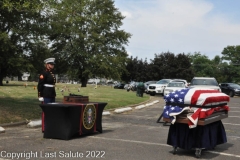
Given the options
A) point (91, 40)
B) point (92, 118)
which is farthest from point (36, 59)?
point (92, 118)

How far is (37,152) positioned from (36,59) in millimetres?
42389

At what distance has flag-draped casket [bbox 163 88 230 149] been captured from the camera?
6785 mm

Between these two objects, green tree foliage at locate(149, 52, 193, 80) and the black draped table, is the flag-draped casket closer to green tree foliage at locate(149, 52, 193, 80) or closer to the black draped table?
the black draped table

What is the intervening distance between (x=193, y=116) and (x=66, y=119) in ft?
10.4

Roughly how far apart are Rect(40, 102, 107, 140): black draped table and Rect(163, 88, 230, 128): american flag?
2445 mm

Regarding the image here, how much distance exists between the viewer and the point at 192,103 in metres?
6.82

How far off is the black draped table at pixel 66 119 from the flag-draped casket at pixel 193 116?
8.01 feet

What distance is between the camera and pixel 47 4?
1282 centimetres

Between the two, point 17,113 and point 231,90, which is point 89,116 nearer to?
point 17,113

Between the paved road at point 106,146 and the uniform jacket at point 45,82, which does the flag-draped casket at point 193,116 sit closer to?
the paved road at point 106,146

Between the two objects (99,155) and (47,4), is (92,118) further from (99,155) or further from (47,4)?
(47,4)

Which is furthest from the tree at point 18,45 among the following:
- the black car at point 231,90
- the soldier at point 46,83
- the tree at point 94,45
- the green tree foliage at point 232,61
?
the green tree foliage at point 232,61

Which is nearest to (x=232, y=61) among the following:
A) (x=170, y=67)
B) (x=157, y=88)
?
(x=170, y=67)

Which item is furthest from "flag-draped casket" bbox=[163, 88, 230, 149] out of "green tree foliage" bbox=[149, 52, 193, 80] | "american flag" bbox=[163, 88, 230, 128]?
"green tree foliage" bbox=[149, 52, 193, 80]
